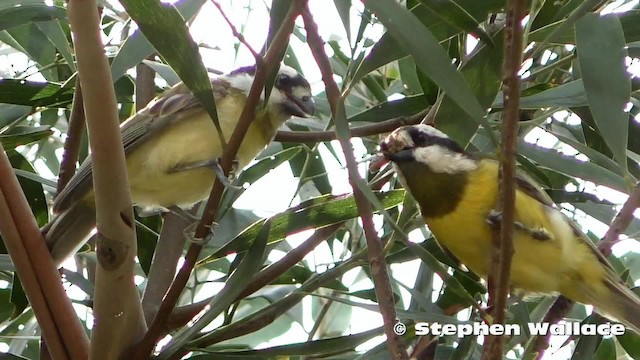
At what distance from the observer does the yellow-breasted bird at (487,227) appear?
1.20m

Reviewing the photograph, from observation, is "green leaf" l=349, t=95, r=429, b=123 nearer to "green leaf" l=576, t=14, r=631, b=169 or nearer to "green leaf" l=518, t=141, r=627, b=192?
"green leaf" l=518, t=141, r=627, b=192

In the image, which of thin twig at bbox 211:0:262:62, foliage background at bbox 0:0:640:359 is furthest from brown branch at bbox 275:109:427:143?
thin twig at bbox 211:0:262:62

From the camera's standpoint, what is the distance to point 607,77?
2.63 ft

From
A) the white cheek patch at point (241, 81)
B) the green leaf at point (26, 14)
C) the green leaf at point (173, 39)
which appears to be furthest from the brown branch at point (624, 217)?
the green leaf at point (26, 14)

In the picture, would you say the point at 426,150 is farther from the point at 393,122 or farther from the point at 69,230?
the point at 69,230

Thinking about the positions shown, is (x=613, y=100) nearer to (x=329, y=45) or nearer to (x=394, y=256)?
(x=394, y=256)

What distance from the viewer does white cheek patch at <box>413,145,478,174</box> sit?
1.23 m

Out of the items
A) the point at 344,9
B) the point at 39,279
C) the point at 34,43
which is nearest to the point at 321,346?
the point at 39,279

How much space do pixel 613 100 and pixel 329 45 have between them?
2.87 ft

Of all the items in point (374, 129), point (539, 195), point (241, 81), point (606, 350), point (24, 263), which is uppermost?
point (241, 81)

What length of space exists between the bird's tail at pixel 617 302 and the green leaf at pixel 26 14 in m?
0.85

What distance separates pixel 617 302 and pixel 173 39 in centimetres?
76

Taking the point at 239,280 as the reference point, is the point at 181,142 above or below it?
above

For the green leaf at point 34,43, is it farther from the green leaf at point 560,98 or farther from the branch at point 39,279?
the green leaf at point 560,98
